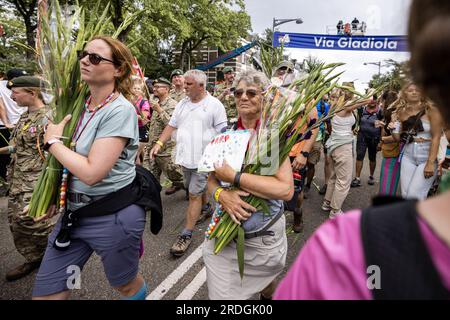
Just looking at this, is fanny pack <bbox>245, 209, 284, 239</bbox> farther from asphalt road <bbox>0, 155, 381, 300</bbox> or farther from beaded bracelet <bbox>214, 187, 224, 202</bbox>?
asphalt road <bbox>0, 155, 381, 300</bbox>

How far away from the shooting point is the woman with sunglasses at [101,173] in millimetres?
1629

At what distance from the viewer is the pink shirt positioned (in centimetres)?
57

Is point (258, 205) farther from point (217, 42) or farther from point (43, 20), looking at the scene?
point (217, 42)

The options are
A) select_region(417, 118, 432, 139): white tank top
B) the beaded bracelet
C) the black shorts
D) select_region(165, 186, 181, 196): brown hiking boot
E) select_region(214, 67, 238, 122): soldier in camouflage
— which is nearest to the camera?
the beaded bracelet

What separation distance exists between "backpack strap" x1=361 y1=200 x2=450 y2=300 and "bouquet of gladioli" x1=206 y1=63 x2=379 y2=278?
1205 millimetres

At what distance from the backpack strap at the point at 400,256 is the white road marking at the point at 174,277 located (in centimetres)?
240

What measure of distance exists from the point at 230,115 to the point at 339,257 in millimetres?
6143

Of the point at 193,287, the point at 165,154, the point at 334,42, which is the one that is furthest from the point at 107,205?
the point at 334,42

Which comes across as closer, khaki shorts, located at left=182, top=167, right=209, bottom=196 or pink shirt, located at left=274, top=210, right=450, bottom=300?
pink shirt, located at left=274, top=210, right=450, bottom=300

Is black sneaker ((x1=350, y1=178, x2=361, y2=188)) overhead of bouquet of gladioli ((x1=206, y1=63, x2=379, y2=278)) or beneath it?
beneath

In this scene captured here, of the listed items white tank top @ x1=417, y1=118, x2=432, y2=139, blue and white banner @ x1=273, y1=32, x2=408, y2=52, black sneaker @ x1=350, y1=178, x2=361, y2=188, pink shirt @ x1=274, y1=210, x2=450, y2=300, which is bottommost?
black sneaker @ x1=350, y1=178, x2=361, y2=188

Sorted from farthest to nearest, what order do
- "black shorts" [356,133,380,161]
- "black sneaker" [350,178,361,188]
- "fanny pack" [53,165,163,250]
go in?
"black shorts" [356,133,380,161] → "black sneaker" [350,178,361,188] → "fanny pack" [53,165,163,250]

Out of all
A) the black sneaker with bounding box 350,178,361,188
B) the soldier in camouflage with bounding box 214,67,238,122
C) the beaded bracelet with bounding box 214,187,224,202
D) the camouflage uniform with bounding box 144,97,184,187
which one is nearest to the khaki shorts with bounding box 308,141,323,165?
the black sneaker with bounding box 350,178,361,188

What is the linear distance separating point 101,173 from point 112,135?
0.72 feet
